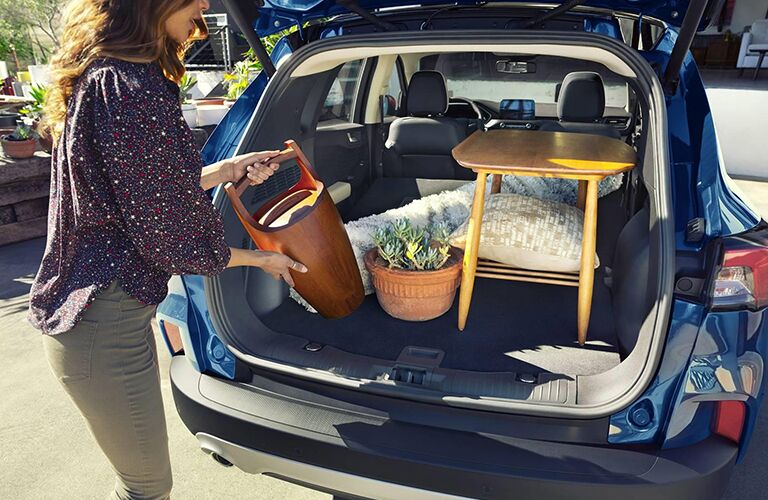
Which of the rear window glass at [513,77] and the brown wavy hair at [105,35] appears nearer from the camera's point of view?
the brown wavy hair at [105,35]

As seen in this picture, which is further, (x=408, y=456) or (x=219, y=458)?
(x=219, y=458)

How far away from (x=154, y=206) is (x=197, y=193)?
88 millimetres

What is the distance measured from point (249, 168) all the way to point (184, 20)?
55 centimetres

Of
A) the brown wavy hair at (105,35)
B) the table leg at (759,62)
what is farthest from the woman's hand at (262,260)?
the table leg at (759,62)

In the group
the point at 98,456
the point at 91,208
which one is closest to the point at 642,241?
the point at 91,208

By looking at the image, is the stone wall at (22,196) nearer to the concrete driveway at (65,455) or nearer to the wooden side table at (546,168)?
the concrete driveway at (65,455)

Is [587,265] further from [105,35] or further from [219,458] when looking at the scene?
[105,35]

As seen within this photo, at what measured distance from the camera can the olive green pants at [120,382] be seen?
116 centimetres

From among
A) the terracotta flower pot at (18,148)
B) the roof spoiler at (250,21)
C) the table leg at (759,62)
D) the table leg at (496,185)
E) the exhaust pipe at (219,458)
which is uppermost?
the roof spoiler at (250,21)

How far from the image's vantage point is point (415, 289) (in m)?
2.02

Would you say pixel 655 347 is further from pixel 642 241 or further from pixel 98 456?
pixel 98 456

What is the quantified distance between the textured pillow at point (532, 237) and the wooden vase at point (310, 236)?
0.54 m

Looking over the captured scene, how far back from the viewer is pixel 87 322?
3.76 feet

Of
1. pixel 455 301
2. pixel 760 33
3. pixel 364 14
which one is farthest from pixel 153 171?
pixel 760 33
